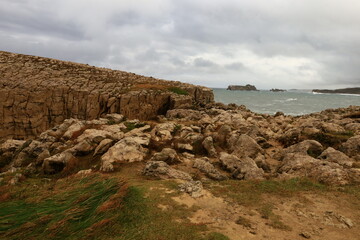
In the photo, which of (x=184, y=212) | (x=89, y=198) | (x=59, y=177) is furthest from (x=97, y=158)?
(x=184, y=212)

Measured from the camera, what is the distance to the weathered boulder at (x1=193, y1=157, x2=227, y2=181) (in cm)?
1262

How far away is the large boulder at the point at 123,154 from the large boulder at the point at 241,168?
5.80 metres

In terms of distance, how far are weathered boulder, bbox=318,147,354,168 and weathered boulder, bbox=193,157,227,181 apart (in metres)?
7.55

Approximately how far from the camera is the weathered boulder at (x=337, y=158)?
43.5ft

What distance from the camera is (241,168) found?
1319 centimetres

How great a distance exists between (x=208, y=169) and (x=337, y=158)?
8618 mm

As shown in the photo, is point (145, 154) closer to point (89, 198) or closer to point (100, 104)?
point (89, 198)

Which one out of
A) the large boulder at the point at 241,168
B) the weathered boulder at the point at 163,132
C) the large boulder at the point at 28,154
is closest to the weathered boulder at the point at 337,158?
the large boulder at the point at 241,168

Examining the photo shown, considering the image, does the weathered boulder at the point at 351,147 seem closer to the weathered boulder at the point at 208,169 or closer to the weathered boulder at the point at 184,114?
the weathered boulder at the point at 208,169

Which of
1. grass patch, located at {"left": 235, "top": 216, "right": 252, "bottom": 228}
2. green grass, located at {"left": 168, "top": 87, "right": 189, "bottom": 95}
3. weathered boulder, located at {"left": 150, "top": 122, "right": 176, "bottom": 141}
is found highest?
green grass, located at {"left": 168, "top": 87, "right": 189, "bottom": 95}

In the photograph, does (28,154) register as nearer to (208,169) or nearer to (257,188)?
Answer: (208,169)

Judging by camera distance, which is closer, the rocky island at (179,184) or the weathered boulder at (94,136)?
the rocky island at (179,184)

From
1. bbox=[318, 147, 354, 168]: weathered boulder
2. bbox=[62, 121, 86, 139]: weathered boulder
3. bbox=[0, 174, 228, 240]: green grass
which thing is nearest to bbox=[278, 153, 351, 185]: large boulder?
bbox=[318, 147, 354, 168]: weathered boulder

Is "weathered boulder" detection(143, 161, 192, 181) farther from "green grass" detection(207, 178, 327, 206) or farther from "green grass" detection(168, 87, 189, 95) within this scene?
"green grass" detection(168, 87, 189, 95)
